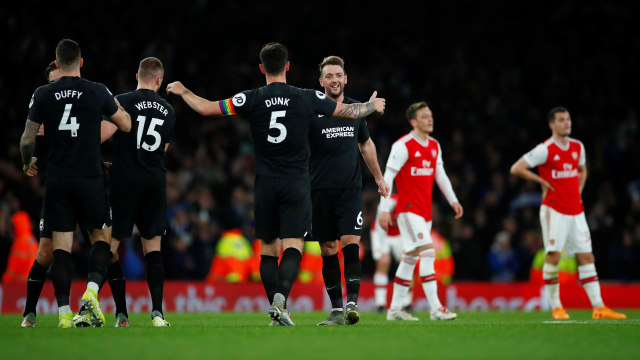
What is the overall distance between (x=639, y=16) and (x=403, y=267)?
615 inches

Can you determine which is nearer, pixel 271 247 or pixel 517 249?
pixel 271 247

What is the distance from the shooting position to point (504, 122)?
22625 mm

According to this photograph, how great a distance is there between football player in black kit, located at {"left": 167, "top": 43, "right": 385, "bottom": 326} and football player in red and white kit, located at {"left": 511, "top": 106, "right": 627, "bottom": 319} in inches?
175

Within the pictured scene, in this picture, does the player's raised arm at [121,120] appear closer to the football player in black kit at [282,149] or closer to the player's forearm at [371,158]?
the football player in black kit at [282,149]

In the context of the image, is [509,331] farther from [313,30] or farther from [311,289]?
[313,30]

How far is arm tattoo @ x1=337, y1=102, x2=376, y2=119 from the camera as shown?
8305mm

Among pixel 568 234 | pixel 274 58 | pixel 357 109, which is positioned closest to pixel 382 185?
pixel 357 109

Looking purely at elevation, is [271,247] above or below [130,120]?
below

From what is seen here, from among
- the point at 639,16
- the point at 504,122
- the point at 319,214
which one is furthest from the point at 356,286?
the point at 639,16

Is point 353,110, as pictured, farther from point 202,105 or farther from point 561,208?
point 561,208

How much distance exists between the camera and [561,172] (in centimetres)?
1177

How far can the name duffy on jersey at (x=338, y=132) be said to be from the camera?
30.5ft

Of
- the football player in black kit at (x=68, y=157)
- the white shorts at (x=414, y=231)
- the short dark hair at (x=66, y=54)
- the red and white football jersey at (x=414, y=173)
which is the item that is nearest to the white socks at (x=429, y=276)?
the white shorts at (x=414, y=231)

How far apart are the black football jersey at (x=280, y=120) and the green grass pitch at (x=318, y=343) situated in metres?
1.52
